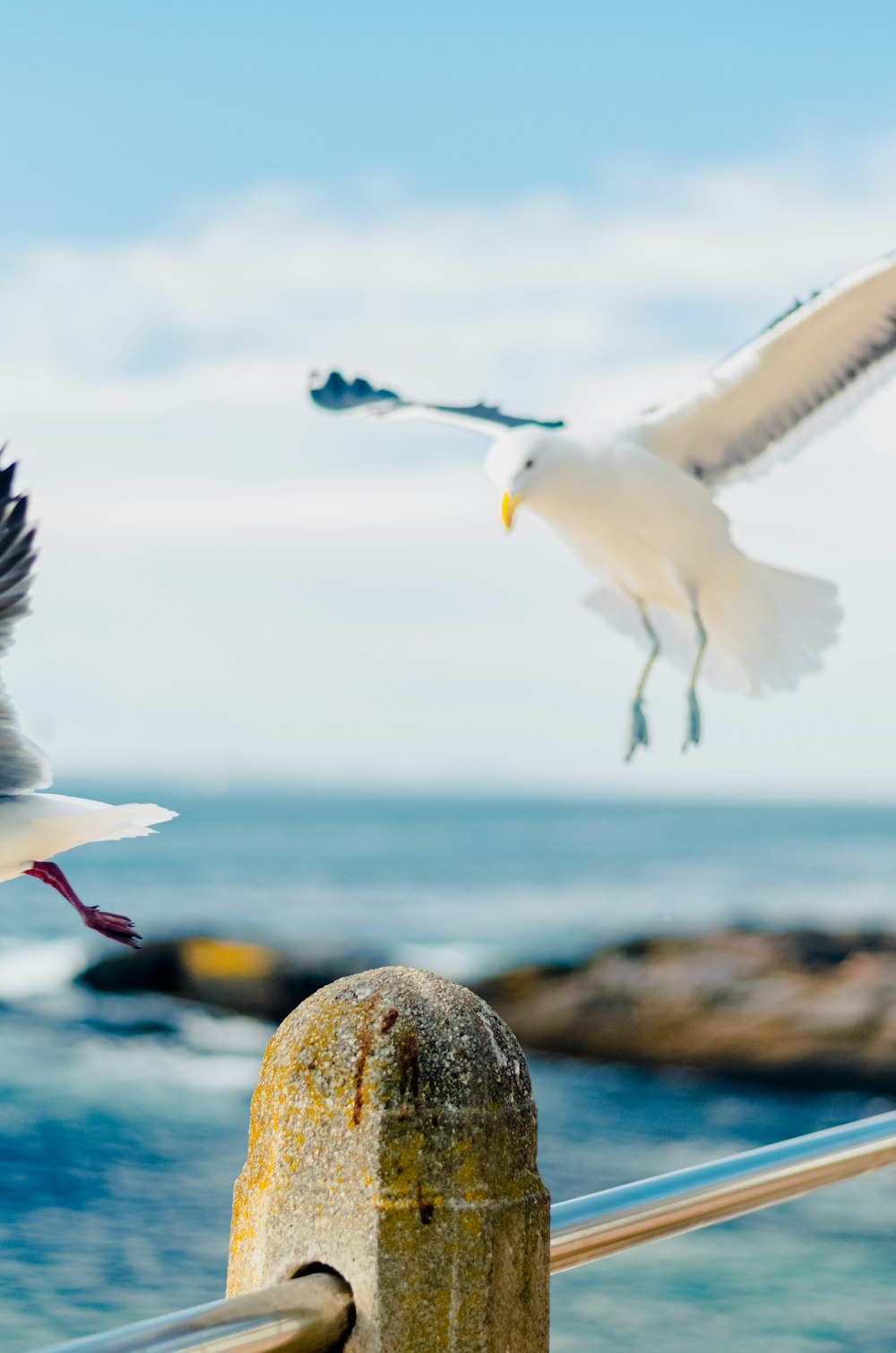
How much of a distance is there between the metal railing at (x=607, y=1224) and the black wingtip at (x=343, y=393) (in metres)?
4.96

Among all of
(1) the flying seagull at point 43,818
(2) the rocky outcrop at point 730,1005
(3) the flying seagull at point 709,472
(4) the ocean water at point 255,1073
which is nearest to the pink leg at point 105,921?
(1) the flying seagull at point 43,818

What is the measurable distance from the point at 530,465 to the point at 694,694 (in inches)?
37.1

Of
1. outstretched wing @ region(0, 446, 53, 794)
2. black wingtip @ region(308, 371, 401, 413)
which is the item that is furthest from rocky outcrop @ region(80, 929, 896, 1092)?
outstretched wing @ region(0, 446, 53, 794)

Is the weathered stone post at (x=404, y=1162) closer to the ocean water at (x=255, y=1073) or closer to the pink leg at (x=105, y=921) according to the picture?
the pink leg at (x=105, y=921)

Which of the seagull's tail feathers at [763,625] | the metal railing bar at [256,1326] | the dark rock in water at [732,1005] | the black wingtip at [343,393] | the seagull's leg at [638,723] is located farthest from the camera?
the dark rock in water at [732,1005]

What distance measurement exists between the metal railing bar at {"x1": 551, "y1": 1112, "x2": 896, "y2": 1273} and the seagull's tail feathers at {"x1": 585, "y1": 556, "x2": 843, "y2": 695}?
4524 millimetres

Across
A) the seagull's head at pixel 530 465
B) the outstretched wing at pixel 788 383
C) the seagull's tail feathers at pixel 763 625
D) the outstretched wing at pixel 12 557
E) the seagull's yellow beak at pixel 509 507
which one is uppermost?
the outstretched wing at pixel 788 383

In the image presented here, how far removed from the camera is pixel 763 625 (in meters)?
5.75

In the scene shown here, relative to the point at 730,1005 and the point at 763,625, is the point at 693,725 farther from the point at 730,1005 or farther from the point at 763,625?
the point at 730,1005

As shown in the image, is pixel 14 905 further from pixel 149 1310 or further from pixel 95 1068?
pixel 149 1310

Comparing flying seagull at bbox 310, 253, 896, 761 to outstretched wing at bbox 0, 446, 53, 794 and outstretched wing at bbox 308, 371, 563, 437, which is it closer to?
outstretched wing at bbox 308, 371, 563, 437

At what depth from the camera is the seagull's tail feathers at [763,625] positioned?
18.5ft

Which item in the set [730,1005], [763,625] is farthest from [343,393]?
[730,1005]

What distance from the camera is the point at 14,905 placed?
27.1 meters
